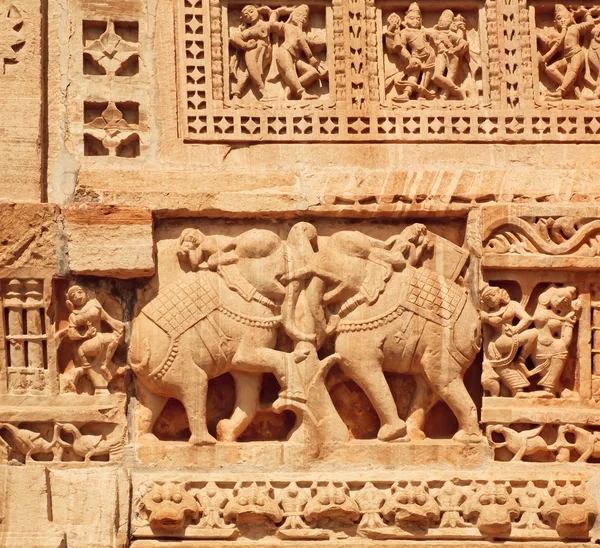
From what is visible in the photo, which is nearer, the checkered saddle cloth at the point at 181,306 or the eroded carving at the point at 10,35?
the checkered saddle cloth at the point at 181,306

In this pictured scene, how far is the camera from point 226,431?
31.5 feet

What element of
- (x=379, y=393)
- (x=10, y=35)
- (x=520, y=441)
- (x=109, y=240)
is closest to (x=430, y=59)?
(x=379, y=393)

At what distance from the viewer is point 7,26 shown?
9906mm

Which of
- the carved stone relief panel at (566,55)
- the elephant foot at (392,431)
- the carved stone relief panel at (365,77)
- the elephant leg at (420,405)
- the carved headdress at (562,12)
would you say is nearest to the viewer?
the elephant foot at (392,431)

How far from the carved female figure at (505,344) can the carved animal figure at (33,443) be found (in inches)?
92.9

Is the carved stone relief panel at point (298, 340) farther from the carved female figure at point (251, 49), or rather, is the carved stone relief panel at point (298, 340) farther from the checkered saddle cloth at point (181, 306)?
the carved female figure at point (251, 49)

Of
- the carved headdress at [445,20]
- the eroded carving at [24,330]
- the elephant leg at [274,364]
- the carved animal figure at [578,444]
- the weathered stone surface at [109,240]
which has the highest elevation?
the carved headdress at [445,20]

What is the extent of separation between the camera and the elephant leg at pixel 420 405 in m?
9.73

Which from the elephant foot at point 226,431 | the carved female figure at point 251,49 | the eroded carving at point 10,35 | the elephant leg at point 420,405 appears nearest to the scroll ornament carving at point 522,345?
the elephant leg at point 420,405

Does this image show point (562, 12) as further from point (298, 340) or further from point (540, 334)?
point (298, 340)

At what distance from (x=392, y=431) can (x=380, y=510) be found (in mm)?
461

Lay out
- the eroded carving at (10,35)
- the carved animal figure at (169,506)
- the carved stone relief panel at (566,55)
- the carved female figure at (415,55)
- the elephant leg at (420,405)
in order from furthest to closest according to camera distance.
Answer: the carved stone relief panel at (566,55) → the carved female figure at (415,55) → the eroded carving at (10,35) → the elephant leg at (420,405) → the carved animal figure at (169,506)

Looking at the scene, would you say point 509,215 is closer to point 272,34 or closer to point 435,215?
point 435,215

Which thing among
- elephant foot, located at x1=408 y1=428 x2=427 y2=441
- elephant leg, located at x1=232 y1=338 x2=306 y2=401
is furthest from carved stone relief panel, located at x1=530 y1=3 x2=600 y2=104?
elephant leg, located at x1=232 y1=338 x2=306 y2=401
